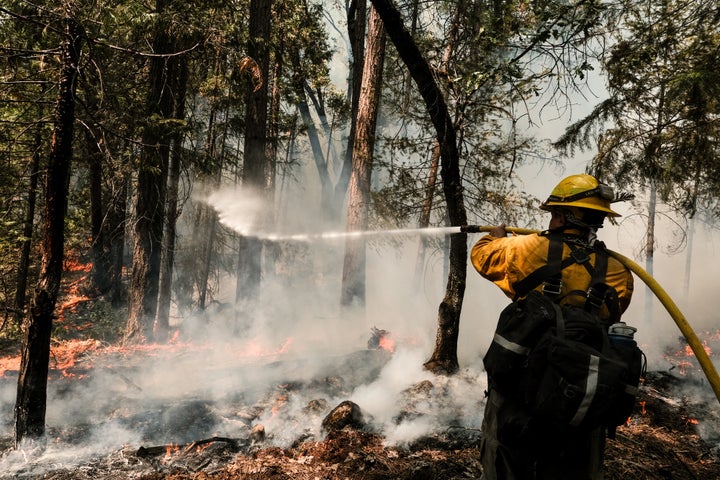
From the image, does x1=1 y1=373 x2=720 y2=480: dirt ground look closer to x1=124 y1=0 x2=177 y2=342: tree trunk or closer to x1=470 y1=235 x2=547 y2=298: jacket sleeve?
x1=470 y1=235 x2=547 y2=298: jacket sleeve

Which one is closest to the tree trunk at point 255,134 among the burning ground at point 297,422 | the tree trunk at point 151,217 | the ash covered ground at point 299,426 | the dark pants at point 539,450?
the tree trunk at point 151,217

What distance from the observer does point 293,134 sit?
64.2 ft

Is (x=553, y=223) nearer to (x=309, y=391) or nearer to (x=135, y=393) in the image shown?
(x=309, y=391)

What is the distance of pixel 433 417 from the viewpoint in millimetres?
5418

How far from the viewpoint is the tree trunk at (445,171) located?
539 centimetres

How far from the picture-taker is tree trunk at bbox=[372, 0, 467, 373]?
17.7 feet

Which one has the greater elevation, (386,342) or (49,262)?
(49,262)

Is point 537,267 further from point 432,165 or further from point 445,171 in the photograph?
point 432,165

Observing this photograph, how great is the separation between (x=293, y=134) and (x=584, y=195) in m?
17.8

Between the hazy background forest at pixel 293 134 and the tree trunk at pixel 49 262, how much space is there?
0.02 metres

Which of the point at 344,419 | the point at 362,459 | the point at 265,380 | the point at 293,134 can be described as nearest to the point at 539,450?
the point at 362,459

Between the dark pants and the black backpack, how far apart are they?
126 millimetres

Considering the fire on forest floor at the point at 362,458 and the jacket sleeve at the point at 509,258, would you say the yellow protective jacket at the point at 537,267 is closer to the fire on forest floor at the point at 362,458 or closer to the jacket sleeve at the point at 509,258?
the jacket sleeve at the point at 509,258

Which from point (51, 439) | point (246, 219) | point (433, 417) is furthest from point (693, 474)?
point (246, 219)
